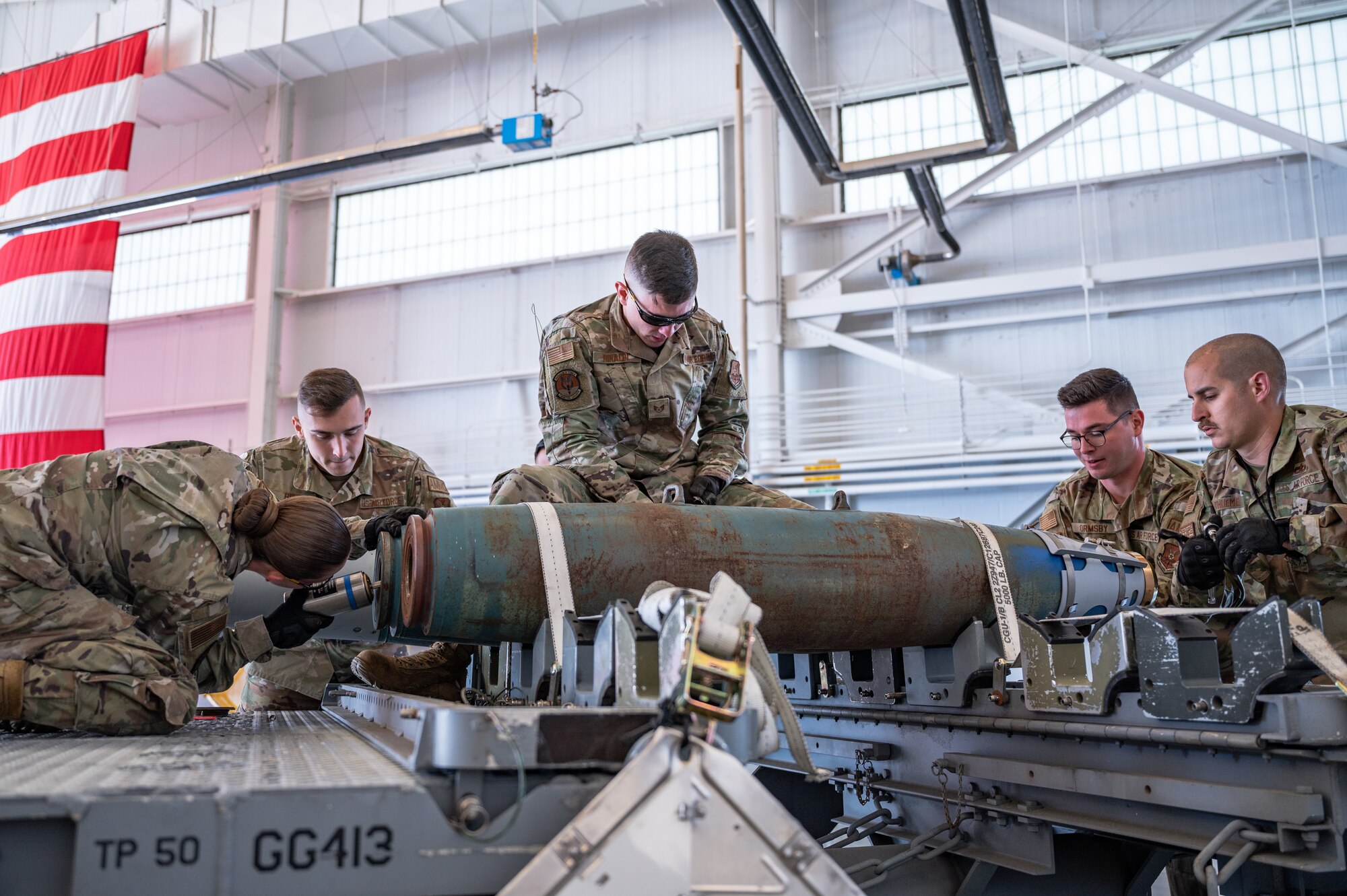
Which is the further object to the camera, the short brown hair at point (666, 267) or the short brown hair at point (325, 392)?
the short brown hair at point (325, 392)

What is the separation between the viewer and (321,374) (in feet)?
13.6

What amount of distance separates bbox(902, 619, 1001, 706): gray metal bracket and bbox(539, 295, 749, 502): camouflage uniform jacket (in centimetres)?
83

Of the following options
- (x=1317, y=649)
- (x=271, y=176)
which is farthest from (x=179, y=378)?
(x=1317, y=649)

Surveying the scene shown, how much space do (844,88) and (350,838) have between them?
33.5ft

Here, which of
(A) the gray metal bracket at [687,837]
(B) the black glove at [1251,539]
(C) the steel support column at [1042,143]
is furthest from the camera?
(C) the steel support column at [1042,143]

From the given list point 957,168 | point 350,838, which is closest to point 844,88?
point 957,168

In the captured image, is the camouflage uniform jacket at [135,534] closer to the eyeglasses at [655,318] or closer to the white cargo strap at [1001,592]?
the eyeglasses at [655,318]

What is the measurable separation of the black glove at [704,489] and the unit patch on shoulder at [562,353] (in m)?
0.55

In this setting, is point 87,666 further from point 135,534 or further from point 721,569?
point 721,569

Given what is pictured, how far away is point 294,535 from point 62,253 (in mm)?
10145

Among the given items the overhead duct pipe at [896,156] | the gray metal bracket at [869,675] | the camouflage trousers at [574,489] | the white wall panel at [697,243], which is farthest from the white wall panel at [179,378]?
the gray metal bracket at [869,675]

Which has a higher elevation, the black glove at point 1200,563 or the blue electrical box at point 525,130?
the blue electrical box at point 525,130

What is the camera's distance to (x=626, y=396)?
131 inches

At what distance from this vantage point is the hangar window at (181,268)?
41.9 ft
